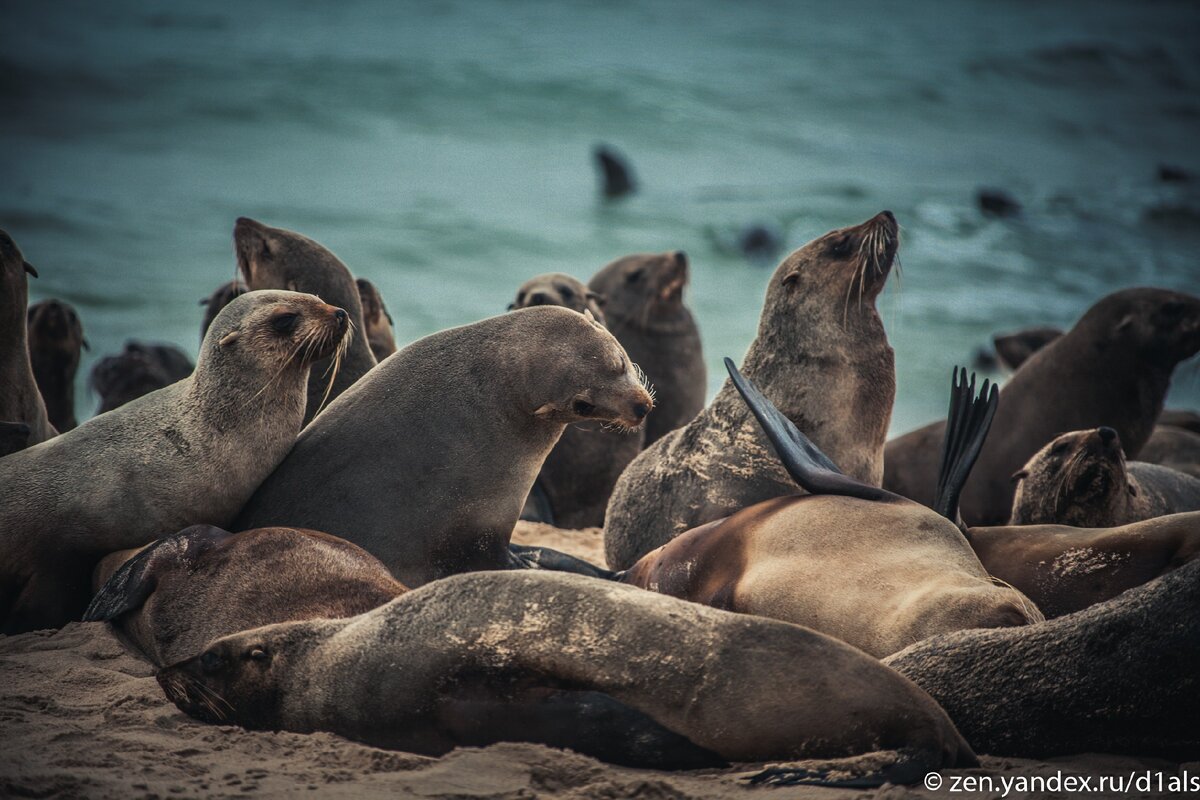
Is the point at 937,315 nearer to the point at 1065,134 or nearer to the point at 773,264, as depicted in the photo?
the point at 773,264

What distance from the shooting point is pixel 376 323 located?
7.24 meters

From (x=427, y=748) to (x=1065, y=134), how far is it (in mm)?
36863

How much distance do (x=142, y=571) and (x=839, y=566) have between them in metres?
2.17

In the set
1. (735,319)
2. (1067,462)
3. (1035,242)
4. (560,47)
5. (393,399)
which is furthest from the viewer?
(560,47)

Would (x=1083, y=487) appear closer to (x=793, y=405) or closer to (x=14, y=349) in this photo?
(x=793, y=405)

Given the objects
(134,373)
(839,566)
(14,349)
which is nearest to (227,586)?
(839,566)

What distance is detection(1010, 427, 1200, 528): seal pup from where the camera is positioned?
Result: 18.6 ft

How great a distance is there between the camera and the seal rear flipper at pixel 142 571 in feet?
13.6

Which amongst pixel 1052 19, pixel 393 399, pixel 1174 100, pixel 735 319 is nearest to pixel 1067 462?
pixel 393 399

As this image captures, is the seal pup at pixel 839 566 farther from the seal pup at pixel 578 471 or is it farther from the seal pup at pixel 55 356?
the seal pup at pixel 55 356

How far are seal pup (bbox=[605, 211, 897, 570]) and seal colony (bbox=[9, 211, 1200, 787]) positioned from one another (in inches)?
0.5

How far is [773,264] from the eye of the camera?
22422 mm

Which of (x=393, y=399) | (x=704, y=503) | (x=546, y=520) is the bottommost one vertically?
(x=546, y=520)

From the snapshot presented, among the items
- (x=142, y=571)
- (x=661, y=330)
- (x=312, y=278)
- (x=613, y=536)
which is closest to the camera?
(x=142, y=571)
